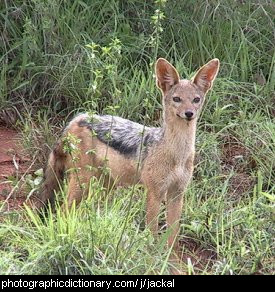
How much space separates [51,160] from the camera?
8.89 m

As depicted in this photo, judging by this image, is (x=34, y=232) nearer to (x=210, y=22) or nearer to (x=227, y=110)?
(x=227, y=110)

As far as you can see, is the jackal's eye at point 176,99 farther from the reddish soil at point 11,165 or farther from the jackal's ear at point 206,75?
the reddish soil at point 11,165

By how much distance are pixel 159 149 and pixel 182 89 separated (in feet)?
1.73

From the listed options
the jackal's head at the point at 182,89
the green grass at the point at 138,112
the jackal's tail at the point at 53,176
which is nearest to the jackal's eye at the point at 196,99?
A: the jackal's head at the point at 182,89

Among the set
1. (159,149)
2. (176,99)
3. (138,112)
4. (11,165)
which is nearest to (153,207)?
(159,149)

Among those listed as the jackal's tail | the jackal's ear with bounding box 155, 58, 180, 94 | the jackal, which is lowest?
the jackal's tail

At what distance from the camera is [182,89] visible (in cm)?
828

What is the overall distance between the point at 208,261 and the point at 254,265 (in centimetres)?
45

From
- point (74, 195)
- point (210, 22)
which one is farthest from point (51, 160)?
point (210, 22)

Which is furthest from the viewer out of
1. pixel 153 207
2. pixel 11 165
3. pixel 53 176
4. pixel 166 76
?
pixel 11 165

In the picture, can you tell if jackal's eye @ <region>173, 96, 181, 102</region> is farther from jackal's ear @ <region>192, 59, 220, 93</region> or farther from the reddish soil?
the reddish soil

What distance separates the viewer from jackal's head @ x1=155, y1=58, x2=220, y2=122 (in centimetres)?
818

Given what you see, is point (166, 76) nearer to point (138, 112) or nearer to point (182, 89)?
point (182, 89)

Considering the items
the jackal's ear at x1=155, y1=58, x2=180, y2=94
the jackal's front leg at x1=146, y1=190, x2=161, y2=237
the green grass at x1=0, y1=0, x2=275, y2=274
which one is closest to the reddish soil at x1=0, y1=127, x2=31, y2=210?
the green grass at x1=0, y1=0, x2=275, y2=274
